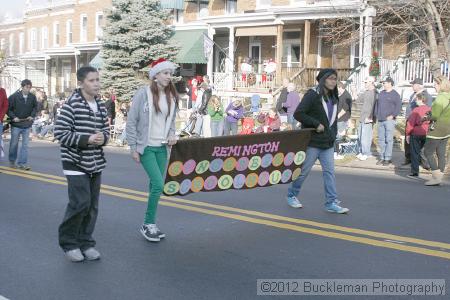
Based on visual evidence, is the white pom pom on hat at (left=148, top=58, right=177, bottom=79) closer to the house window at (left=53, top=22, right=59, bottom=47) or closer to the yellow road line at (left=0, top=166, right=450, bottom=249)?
the yellow road line at (left=0, top=166, right=450, bottom=249)

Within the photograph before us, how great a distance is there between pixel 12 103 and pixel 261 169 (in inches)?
283

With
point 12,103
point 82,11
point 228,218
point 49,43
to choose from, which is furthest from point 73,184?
point 49,43

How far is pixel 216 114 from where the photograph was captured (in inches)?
731

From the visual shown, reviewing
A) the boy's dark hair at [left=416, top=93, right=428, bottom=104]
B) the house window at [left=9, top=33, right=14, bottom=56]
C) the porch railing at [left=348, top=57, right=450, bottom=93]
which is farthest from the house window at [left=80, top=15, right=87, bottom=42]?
the boy's dark hair at [left=416, top=93, right=428, bottom=104]

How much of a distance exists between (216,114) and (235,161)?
11.4 m

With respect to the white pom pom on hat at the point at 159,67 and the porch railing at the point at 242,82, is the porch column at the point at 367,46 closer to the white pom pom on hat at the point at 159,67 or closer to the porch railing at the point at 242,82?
the porch railing at the point at 242,82

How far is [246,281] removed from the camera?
531cm

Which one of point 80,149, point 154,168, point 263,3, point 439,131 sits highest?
point 263,3

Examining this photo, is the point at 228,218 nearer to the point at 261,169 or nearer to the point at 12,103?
the point at 261,169

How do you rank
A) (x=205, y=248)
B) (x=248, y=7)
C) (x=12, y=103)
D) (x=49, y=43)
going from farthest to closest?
(x=49, y=43)
(x=248, y=7)
(x=12, y=103)
(x=205, y=248)

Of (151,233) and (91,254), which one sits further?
(151,233)

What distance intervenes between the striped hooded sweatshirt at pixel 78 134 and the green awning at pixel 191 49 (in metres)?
25.3

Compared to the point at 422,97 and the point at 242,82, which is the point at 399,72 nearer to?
the point at 242,82

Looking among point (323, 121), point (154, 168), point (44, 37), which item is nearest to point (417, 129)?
point (323, 121)
